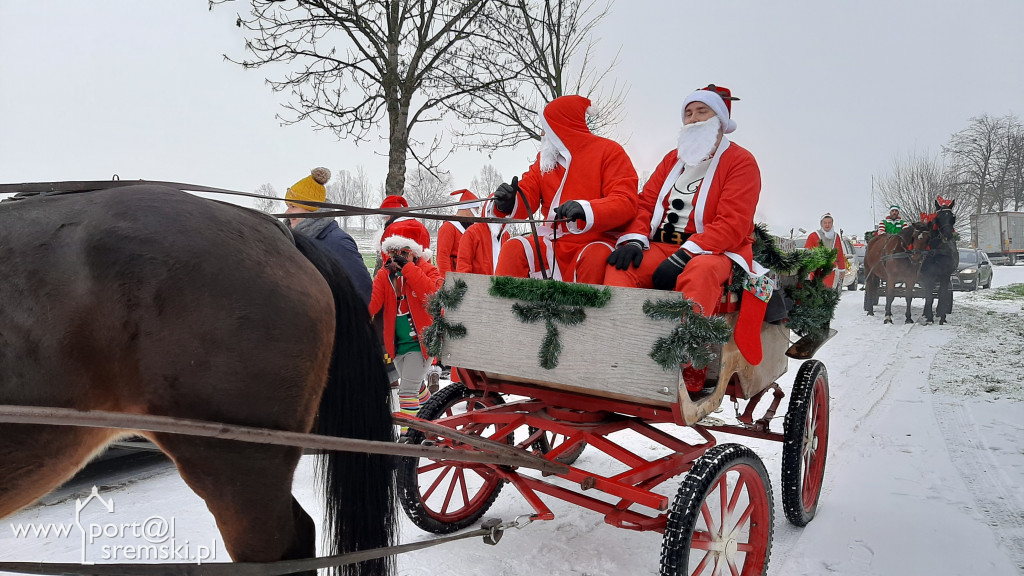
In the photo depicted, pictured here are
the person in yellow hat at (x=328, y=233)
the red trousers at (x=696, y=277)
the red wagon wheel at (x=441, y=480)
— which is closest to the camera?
the red trousers at (x=696, y=277)

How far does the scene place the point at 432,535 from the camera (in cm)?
346

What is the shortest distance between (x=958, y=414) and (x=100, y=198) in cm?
696

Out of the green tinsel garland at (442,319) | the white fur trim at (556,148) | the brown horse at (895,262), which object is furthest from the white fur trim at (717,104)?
the brown horse at (895,262)

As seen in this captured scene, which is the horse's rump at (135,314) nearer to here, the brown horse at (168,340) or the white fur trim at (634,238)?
the brown horse at (168,340)

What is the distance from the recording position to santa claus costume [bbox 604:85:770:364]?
2.90 m

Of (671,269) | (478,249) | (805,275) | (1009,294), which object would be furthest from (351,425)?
(1009,294)

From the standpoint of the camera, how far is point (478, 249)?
5371 mm

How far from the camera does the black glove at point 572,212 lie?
3.09m

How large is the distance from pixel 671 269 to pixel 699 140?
0.92 m

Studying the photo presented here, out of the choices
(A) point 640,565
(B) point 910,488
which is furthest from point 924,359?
(A) point 640,565

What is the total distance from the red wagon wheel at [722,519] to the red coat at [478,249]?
2.91 m

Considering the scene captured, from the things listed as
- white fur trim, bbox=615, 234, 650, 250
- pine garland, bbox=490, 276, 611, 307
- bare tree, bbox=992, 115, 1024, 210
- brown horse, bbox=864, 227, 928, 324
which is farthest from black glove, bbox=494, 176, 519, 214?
bare tree, bbox=992, 115, 1024, 210

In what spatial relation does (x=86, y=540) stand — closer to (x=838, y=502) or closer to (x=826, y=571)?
(x=826, y=571)

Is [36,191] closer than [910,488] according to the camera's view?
Yes
